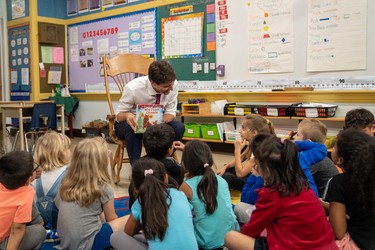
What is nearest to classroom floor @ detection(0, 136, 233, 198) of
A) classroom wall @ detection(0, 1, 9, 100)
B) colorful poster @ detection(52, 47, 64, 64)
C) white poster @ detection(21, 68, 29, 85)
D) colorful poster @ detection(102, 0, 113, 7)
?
white poster @ detection(21, 68, 29, 85)

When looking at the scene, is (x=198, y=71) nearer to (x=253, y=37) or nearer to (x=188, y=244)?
(x=253, y=37)

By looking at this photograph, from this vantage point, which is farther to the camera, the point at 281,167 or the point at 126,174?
the point at 126,174

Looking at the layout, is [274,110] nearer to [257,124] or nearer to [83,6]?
[257,124]

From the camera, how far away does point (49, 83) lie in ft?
21.9

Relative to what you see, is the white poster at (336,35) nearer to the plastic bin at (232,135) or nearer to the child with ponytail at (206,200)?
the plastic bin at (232,135)

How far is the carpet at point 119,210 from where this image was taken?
6.30 ft

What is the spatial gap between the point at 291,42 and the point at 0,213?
3.50 metres

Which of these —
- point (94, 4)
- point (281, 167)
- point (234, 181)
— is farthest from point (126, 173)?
point (94, 4)

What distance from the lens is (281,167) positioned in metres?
1.38

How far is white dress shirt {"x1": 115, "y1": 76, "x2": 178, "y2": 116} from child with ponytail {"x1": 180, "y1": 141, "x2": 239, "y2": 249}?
1374 millimetres

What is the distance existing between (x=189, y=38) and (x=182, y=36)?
121mm

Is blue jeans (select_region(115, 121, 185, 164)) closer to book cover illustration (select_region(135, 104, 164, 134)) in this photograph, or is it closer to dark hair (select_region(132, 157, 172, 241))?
book cover illustration (select_region(135, 104, 164, 134))

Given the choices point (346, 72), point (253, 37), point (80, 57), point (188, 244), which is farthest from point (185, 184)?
point (80, 57)

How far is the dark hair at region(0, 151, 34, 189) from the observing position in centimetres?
164
